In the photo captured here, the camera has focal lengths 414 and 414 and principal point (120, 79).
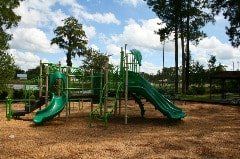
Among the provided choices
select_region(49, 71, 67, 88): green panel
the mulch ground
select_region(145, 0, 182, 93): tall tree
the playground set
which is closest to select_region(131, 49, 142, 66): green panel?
the playground set

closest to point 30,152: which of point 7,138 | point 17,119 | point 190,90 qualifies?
point 7,138

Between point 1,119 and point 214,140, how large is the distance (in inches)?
385

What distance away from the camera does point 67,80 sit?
56.7ft

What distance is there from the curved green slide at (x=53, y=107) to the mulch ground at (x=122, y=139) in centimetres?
35

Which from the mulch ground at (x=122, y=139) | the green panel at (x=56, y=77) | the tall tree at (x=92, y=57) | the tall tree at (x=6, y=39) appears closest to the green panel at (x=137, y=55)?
the mulch ground at (x=122, y=139)

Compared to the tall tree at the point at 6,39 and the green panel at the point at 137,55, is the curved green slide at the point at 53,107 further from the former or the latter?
the tall tree at the point at 6,39

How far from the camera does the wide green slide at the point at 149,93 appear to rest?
55.6 ft

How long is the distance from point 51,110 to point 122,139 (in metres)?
4.67

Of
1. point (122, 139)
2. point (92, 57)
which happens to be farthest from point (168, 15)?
point (122, 139)

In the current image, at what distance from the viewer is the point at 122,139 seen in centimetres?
1271

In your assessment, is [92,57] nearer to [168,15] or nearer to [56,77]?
[168,15]

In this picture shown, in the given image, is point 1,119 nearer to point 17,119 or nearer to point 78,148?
point 17,119

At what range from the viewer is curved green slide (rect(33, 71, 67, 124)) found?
52.8 feet

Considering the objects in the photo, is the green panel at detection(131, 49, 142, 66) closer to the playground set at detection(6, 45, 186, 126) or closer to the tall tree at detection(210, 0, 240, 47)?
the playground set at detection(6, 45, 186, 126)
